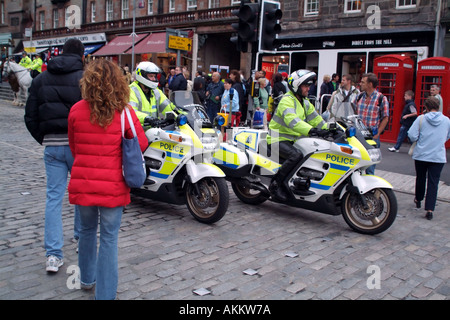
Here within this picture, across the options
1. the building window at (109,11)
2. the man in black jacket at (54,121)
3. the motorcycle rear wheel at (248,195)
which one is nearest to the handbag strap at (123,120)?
the man in black jacket at (54,121)

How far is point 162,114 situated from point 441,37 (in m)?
13.6

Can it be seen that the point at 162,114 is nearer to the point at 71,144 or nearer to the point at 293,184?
the point at 293,184

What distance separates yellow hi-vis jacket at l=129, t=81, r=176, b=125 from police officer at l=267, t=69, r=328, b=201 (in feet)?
4.89

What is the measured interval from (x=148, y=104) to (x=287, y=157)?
202 centimetres

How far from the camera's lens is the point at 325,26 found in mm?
21125

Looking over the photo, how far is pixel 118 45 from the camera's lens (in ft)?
118

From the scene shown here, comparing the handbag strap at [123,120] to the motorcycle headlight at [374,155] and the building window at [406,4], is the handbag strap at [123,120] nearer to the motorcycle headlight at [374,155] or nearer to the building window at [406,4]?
the motorcycle headlight at [374,155]

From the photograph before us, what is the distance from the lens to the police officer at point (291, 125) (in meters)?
6.32

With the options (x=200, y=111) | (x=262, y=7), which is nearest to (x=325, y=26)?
(x=262, y=7)

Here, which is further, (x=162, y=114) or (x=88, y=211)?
(x=162, y=114)

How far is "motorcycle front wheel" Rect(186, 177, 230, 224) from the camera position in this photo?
5883 mm

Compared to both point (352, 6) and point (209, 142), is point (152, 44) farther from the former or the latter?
point (209, 142)
